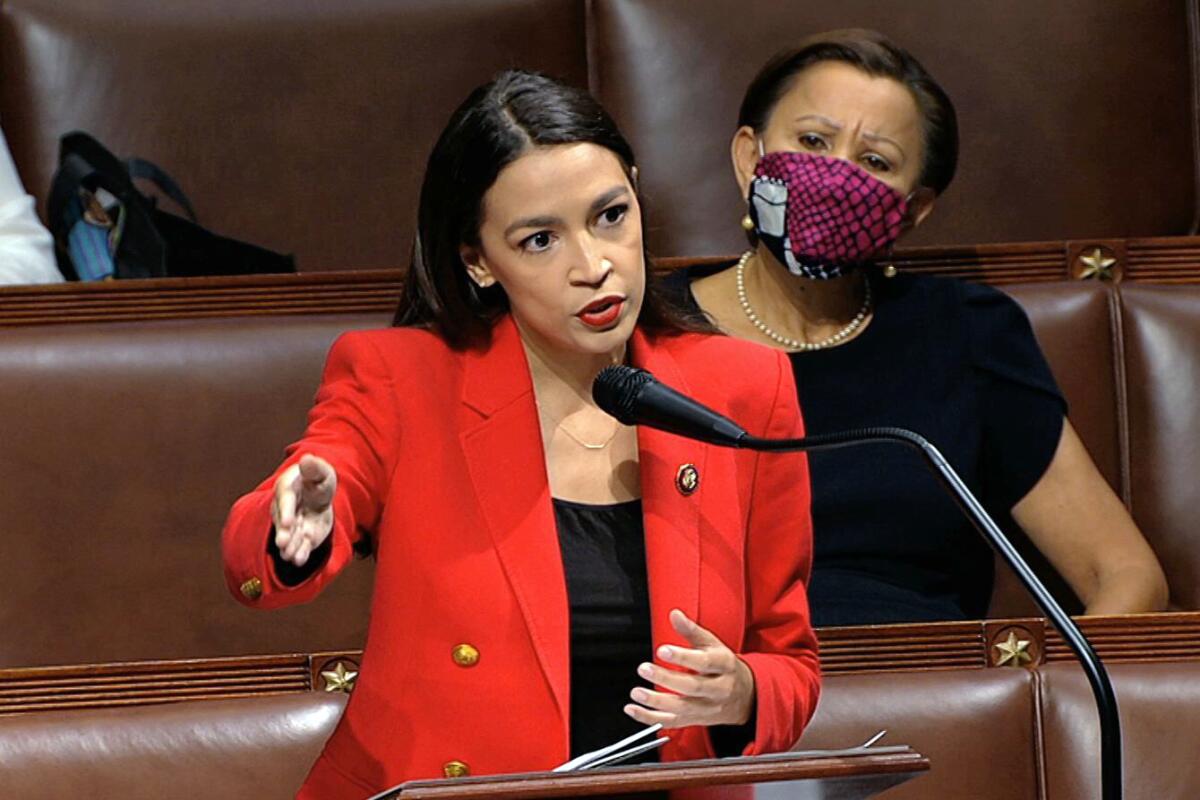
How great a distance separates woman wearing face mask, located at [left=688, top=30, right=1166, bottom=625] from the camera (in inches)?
43.9

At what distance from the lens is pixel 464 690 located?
757 mm

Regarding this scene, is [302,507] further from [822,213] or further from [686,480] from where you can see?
[822,213]

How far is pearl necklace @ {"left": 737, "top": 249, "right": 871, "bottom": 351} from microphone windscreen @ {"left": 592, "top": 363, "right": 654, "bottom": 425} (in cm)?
48

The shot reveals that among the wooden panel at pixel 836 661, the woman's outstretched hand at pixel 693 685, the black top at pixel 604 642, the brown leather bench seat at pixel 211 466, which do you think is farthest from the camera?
the brown leather bench seat at pixel 211 466

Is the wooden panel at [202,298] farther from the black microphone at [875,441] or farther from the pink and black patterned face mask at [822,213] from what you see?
Answer: the black microphone at [875,441]

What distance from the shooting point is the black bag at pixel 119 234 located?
1.23 m

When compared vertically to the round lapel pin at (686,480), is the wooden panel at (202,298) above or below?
above

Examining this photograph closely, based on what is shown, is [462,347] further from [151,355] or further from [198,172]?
[198,172]

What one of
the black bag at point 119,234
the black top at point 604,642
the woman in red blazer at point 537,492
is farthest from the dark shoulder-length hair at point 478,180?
the black bag at point 119,234

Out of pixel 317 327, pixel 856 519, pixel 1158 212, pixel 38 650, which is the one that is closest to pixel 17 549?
pixel 38 650

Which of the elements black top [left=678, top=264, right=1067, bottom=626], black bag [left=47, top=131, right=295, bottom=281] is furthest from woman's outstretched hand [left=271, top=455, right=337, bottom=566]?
black bag [left=47, top=131, right=295, bottom=281]

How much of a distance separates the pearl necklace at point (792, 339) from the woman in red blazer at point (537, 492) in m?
0.33

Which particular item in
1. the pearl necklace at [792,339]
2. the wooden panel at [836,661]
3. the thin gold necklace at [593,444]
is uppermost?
the pearl necklace at [792,339]

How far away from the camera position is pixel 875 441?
67 centimetres
